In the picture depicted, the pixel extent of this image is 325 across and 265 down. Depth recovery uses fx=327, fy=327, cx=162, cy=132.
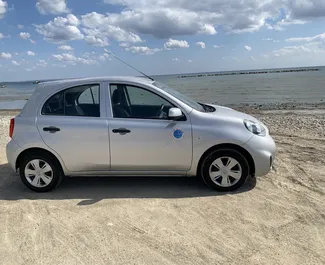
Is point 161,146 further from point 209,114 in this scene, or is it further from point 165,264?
point 165,264

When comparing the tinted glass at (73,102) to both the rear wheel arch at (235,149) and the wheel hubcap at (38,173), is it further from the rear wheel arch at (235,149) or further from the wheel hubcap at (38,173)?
the rear wheel arch at (235,149)

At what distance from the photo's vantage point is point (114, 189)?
527 centimetres

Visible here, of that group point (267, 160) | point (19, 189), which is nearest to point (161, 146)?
point (267, 160)

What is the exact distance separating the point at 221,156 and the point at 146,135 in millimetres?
1166

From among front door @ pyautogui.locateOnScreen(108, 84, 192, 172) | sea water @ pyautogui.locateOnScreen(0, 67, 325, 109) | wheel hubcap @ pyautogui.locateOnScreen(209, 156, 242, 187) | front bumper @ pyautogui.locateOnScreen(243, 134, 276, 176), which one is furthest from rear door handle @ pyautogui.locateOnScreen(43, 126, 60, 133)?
front bumper @ pyautogui.locateOnScreen(243, 134, 276, 176)

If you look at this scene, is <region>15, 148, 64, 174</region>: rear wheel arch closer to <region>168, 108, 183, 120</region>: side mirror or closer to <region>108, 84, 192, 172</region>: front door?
<region>108, 84, 192, 172</region>: front door

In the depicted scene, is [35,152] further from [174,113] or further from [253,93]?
[253,93]

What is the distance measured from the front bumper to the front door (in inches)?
36.0

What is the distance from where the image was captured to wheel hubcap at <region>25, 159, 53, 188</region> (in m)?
5.11

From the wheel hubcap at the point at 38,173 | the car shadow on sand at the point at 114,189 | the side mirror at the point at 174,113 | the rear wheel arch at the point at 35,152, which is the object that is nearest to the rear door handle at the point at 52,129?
the rear wheel arch at the point at 35,152

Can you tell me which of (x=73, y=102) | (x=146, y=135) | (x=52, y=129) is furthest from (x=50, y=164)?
(x=146, y=135)

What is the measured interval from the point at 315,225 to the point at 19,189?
449 centimetres

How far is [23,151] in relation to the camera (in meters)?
5.08

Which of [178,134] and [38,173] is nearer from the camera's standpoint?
[178,134]
